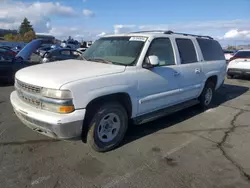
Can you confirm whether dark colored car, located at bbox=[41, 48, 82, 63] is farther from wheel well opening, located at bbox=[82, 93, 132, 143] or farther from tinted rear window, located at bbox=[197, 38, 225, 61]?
wheel well opening, located at bbox=[82, 93, 132, 143]

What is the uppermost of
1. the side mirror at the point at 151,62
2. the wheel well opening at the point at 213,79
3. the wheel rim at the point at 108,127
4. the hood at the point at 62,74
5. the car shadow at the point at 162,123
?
the side mirror at the point at 151,62

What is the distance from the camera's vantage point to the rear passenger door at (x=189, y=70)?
16.3 ft

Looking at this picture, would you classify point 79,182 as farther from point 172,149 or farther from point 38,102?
point 172,149

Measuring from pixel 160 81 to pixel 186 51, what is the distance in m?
1.36

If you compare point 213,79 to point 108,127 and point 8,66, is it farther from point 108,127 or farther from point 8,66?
point 8,66

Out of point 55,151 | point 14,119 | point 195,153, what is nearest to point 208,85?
point 195,153

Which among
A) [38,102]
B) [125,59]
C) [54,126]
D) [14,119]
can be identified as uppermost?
A: [125,59]

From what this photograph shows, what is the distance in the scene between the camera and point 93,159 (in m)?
3.49

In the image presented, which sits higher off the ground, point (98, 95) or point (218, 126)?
point (98, 95)

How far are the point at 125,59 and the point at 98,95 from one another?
3.51 feet

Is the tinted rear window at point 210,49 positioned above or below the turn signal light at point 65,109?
above

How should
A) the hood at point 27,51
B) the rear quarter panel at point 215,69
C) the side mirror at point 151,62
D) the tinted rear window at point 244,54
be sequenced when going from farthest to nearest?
the tinted rear window at point 244,54 → the hood at point 27,51 → the rear quarter panel at point 215,69 → the side mirror at point 151,62

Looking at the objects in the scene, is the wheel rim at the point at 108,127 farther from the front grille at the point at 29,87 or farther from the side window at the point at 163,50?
the side window at the point at 163,50

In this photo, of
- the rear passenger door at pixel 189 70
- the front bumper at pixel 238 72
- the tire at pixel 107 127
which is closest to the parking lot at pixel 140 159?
the tire at pixel 107 127
